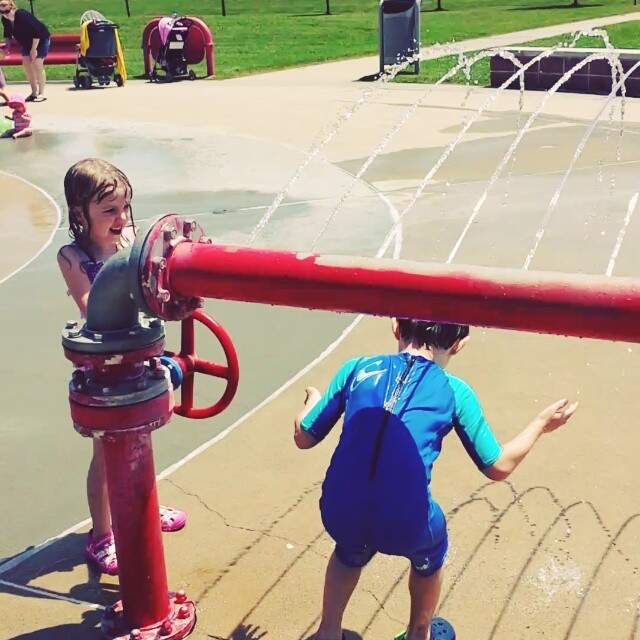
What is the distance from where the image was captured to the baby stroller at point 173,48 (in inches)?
725

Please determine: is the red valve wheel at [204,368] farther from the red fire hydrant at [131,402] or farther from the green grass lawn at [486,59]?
the green grass lawn at [486,59]

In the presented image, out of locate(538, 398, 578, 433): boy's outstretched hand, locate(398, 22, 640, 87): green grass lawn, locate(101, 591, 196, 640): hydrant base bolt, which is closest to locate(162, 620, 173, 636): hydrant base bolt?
locate(101, 591, 196, 640): hydrant base bolt

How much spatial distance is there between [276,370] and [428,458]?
2595 millimetres

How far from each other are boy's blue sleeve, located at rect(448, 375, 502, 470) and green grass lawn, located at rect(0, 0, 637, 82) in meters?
14.8

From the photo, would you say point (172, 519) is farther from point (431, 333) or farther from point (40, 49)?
point (40, 49)

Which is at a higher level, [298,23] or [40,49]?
[40,49]

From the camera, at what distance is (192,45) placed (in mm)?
18906

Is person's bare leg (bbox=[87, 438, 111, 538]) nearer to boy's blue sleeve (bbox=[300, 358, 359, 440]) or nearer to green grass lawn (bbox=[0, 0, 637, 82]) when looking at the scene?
boy's blue sleeve (bbox=[300, 358, 359, 440])

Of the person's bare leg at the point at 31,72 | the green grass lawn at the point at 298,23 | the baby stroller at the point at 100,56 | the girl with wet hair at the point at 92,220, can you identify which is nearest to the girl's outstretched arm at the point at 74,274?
the girl with wet hair at the point at 92,220

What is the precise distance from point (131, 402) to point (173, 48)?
17062 mm

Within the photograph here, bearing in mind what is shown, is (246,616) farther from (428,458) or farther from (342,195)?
(342,195)

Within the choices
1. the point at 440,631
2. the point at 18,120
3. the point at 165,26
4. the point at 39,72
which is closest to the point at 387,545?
the point at 440,631

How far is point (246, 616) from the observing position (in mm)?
3070

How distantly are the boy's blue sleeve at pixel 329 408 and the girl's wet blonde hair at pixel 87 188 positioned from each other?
0.98 metres
